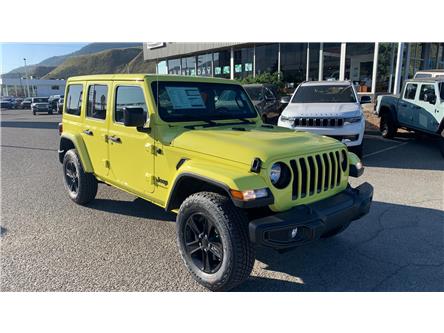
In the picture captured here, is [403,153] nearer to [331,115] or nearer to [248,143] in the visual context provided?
[331,115]

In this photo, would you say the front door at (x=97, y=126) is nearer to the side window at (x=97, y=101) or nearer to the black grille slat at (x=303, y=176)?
the side window at (x=97, y=101)

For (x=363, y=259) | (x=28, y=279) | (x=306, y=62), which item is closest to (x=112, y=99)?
(x=28, y=279)

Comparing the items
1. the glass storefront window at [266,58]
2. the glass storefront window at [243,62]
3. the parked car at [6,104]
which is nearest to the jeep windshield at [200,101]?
the glass storefront window at [266,58]

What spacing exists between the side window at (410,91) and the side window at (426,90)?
290mm

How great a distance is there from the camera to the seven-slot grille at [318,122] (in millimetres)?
7288

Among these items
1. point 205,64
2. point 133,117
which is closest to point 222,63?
point 205,64

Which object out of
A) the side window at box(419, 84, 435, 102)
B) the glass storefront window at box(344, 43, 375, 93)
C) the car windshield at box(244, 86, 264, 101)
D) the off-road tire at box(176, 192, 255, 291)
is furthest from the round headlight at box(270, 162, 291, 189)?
the glass storefront window at box(344, 43, 375, 93)

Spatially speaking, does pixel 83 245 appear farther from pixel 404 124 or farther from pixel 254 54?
pixel 254 54

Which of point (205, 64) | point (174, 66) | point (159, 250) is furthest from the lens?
point (174, 66)

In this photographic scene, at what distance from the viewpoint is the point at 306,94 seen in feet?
28.8

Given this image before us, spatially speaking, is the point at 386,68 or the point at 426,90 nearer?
the point at 426,90

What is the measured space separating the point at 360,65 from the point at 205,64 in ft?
46.8

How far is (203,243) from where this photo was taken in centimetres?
308

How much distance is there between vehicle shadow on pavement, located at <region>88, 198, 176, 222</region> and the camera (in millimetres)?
4734
